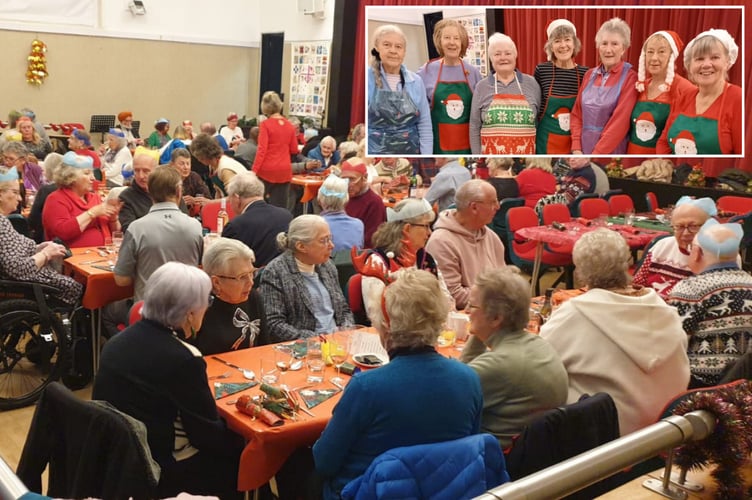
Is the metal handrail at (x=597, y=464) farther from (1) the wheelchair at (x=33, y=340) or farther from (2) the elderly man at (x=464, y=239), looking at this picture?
(1) the wheelchair at (x=33, y=340)

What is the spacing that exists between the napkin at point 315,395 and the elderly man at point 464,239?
5.14ft

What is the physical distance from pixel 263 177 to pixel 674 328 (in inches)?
287

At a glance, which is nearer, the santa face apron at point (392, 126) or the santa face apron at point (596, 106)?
the santa face apron at point (596, 106)

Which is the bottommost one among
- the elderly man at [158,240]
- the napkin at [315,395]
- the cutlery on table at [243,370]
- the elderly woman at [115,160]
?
the napkin at [315,395]

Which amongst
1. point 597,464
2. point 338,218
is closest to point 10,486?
point 597,464

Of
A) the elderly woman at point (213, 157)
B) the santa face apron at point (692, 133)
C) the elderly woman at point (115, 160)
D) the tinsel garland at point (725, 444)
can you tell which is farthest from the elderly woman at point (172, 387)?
the elderly woman at point (115, 160)

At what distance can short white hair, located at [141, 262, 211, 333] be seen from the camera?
2631 mm

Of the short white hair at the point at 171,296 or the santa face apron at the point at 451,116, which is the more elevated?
the santa face apron at the point at 451,116

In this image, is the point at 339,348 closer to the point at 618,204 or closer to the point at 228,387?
the point at 228,387

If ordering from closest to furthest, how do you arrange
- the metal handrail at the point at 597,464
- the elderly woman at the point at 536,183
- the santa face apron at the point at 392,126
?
the metal handrail at the point at 597,464, the santa face apron at the point at 392,126, the elderly woman at the point at 536,183

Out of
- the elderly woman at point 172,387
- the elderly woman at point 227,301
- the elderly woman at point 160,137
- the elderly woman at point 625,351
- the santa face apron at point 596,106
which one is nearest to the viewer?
the elderly woman at point 172,387

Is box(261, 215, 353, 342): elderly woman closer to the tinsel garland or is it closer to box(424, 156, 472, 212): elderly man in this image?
the tinsel garland

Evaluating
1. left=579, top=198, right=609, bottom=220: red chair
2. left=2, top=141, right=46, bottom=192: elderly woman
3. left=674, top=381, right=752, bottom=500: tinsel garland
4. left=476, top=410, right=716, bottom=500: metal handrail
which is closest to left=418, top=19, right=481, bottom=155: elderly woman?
left=674, top=381, right=752, bottom=500: tinsel garland

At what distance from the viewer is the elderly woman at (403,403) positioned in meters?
2.22
